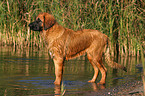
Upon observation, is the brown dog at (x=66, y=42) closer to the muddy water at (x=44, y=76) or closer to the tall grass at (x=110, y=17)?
the muddy water at (x=44, y=76)

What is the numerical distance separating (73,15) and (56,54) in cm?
548

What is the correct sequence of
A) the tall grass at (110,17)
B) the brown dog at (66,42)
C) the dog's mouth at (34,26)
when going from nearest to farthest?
the dog's mouth at (34,26), the brown dog at (66,42), the tall grass at (110,17)

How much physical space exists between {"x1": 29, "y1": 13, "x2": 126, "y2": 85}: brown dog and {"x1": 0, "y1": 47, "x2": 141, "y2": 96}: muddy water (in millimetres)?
415

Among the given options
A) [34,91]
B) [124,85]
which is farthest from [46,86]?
[124,85]

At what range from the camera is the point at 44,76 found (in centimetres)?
912

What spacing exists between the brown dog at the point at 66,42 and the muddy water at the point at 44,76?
415mm

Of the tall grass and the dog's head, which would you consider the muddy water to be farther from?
the dog's head

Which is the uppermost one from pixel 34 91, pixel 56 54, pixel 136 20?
pixel 136 20

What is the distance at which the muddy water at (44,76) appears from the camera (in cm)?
723

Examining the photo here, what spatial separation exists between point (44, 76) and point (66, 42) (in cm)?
133

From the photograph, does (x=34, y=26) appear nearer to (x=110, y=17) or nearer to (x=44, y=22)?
(x=44, y=22)

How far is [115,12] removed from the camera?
533 inches

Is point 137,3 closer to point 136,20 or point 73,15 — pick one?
point 136,20

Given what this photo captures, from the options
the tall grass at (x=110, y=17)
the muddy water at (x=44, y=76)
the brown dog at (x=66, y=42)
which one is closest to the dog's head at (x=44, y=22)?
the brown dog at (x=66, y=42)
